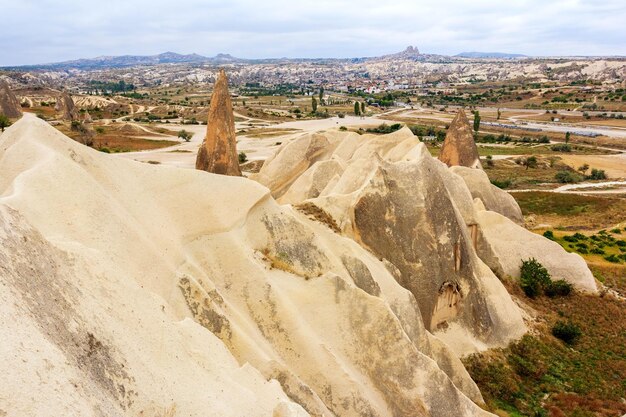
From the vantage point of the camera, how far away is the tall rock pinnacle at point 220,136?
31.2m

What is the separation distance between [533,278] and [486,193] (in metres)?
10.4

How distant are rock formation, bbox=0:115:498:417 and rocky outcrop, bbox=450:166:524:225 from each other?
14.6m

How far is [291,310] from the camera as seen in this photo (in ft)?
54.4

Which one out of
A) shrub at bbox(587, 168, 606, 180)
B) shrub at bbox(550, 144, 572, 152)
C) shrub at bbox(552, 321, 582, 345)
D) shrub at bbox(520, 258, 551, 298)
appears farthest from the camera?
shrub at bbox(550, 144, 572, 152)

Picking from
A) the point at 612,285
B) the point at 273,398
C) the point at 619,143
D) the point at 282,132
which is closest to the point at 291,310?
the point at 273,398

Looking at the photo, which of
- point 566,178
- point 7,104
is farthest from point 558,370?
point 7,104

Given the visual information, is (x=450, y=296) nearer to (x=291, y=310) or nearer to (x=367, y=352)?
(x=367, y=352)

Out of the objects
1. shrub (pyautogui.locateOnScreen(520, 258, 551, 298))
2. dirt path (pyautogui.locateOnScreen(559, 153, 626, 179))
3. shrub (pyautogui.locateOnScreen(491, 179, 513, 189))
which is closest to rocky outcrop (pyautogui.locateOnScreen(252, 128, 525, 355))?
shrub (pyautogui.locateOnScreen(520, 258, 551, 298))

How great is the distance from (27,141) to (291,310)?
10.4 metres

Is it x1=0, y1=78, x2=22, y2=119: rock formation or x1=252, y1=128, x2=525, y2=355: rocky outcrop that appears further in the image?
x1=0, y1=78, x2=22, y2=119: rock formation

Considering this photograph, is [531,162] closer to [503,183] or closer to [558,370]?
[503,183]

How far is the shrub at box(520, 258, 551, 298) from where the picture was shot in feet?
102

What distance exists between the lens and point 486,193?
40156 mm

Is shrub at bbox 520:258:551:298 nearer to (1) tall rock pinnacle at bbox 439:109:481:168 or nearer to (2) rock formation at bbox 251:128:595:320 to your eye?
(2) rock formation at bbox 251:128:595:320
